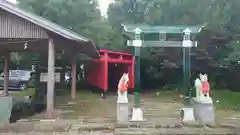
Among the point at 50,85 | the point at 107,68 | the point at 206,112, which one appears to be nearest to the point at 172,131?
the point at 206,112

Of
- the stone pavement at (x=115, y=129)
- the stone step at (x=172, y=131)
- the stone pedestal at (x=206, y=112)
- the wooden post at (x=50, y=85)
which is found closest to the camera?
the stone step at (x=172, y=131)

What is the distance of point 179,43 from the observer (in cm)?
1025

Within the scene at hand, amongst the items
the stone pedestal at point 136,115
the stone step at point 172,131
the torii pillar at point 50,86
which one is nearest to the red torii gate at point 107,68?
the torii pillar at point 50,86

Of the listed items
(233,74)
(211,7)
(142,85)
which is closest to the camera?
(211,7)

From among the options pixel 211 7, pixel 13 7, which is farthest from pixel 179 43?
pixel 211 7

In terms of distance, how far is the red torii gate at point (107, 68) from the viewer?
1802 cm

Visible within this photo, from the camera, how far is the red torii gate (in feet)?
59.1

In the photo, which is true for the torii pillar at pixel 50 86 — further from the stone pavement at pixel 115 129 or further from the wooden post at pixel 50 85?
the stone pavement at pixel 115 129

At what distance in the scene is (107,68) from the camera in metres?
18.3

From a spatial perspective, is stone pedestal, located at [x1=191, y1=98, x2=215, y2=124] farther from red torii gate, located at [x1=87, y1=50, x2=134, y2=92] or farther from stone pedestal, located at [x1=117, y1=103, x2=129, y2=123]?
red torii gate, located at [x1=87, y1=50, x2=134, y2=92]

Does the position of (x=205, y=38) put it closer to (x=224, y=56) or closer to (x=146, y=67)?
(x=224, y=56)

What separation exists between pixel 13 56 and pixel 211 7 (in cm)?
1694

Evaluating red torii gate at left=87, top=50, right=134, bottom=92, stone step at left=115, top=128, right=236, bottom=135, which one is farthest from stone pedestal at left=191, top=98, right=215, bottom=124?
red torii gate at left=87, top=50, right=134, bottom=92

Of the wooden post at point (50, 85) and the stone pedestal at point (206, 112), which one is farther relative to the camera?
the wooden post at point (50, 85)
